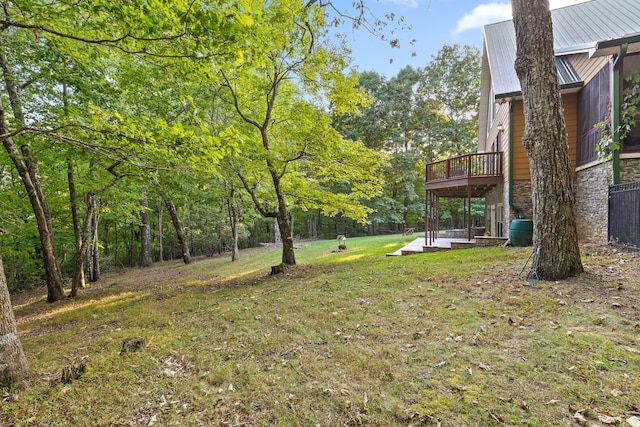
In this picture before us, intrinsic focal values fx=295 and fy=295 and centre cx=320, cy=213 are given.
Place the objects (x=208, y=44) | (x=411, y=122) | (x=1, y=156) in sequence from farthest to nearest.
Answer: (x=411, y=122) < (x=1, y=156) < (x=208, y=44)

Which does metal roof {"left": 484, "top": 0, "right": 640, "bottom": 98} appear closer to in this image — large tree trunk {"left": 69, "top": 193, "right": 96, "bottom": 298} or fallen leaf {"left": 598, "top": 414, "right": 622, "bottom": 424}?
fallen leaf {"left": 598, "top": 414, "right": 622, "bottom": 424}

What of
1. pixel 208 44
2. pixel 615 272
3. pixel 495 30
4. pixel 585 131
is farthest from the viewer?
pixel 495 30

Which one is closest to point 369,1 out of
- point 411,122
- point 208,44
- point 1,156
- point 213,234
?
point 208,44

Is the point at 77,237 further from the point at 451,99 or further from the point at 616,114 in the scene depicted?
the point at 451,99

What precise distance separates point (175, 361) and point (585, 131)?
12204 millimetres

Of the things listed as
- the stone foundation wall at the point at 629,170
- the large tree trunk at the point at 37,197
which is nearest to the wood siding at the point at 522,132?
the stone foundation wall at the point at 629,170

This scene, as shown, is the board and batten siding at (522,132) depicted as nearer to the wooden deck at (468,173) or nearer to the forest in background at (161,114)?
the wooden deck at (468,173)

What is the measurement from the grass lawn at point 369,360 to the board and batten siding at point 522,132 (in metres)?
5.44

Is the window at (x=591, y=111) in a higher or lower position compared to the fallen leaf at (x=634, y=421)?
higher

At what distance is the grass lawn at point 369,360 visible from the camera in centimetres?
231

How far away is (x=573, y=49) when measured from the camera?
347 inches

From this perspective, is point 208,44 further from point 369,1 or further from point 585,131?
point 585,131

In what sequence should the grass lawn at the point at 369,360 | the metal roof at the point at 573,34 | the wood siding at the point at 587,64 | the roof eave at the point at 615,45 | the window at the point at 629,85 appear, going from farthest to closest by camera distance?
the metal roof at the point at 573,34, the wood siding at the point at 587,64, the window at the point at 629,85, the roof eave at the point at 615,45, the grass lawn at the point at 369,360

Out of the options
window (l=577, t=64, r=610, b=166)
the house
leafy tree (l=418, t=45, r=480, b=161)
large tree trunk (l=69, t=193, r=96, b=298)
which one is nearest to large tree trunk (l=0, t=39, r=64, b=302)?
large tree trunk (l=69, t=193, r=96, b=298)
